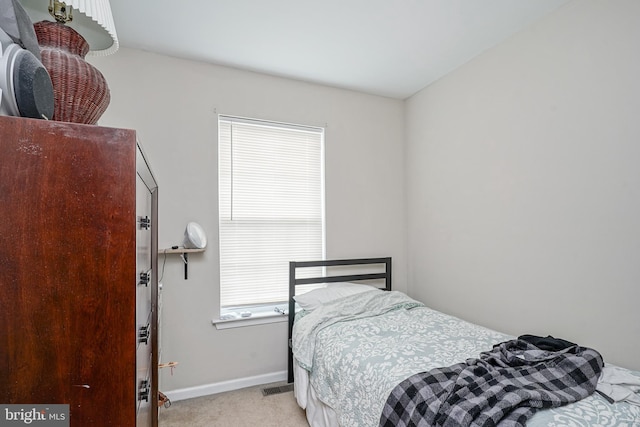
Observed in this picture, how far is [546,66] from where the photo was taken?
6.81ft

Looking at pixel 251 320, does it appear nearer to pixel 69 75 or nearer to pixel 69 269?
pixel 69 269

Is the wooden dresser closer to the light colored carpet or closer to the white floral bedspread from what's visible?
the white floral bedspread

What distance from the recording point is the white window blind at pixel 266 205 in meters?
2.73

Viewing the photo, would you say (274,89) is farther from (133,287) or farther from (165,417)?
(165,417)

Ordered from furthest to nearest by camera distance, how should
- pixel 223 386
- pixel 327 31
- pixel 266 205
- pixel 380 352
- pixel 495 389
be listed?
pixel 266 205 < pixel 223 386 < pixel 327 31 < pixel 380 352 < pixel 495 389

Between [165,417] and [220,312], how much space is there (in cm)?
77

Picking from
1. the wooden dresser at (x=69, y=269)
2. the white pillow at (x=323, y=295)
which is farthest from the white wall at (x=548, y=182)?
the wooden dresser at (x=69, y=269)

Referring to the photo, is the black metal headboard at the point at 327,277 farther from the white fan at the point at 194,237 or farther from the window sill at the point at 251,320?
the white fan at the point at 194,237

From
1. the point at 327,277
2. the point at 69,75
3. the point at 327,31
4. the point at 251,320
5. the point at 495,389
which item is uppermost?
the point at 327,31

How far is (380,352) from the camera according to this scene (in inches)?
71.0

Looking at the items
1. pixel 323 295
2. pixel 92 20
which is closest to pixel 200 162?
pixel 323 295

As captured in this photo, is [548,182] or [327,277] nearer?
[548,182]

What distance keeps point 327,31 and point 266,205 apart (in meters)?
1.44

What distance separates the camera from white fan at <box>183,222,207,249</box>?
240cm
